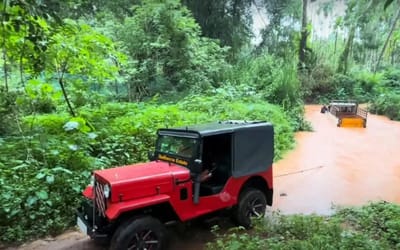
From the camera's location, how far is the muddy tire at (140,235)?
3531 millimetres

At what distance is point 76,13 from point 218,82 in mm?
5281

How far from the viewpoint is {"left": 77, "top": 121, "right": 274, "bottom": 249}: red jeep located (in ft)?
11.9

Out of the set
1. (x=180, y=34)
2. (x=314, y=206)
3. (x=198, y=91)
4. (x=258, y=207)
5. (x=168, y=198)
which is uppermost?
(x=180, y=34)

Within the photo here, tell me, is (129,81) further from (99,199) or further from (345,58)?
(345,58)

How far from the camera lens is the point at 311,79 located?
22016mm

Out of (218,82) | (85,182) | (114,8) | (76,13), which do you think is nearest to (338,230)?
(85,182)

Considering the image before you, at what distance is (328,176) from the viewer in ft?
25.1

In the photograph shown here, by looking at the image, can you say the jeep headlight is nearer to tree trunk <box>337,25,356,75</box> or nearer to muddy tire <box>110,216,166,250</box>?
muddy tire <box>110,216,166,250</box>

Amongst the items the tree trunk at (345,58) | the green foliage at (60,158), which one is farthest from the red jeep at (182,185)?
the tree trunk at (345,58)

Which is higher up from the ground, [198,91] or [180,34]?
[180,34]

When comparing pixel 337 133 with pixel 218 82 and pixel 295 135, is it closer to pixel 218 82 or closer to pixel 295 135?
pixel 295 135

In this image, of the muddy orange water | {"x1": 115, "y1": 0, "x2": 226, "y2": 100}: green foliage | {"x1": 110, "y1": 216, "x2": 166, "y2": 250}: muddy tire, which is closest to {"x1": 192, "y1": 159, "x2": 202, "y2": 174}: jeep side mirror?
{"x1": 110, "y1": 216, "x2": 166, "y2": 250}: muddy tire

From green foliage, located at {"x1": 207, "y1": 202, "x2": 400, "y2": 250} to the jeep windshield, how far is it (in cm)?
98

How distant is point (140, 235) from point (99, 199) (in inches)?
22.9
